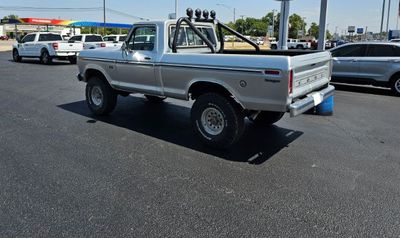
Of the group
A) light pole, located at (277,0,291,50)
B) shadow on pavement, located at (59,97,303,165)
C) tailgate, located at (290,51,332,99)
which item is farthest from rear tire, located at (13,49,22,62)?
tailgate, located at (290,51,332,99)

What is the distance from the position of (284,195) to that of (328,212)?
52 centimetres

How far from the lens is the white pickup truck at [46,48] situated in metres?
20.1

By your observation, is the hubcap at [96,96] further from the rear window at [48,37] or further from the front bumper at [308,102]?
the rear window at [48,37]

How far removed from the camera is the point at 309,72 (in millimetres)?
5289

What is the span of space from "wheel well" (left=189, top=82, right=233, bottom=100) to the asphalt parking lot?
80 centimetres

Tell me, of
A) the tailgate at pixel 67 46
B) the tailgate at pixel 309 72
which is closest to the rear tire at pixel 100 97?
the tailgate at pixel 309 72

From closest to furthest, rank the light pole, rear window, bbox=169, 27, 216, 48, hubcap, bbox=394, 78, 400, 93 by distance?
rear window, bbox=169, 27, 216, 48, hubcap, bbox=394, 78, 400, 93, the light pole

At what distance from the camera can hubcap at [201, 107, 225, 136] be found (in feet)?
18.0

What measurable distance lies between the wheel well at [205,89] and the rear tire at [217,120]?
13 cm

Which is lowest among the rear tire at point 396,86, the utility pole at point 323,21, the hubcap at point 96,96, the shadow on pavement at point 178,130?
the shadow on pavement at point 178,130

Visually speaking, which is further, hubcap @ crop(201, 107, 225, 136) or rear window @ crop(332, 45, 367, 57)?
rear window @ crop(332, 45, 367, 57)

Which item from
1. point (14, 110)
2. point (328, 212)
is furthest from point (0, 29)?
point (328, 212)

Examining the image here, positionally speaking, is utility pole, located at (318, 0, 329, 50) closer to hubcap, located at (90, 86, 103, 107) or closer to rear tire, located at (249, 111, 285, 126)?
rear tire, located at (249, 111, 285, 126)

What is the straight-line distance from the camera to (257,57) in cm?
476
